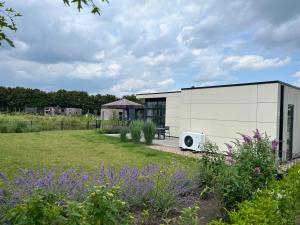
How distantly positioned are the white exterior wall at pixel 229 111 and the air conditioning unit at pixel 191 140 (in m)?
0.35

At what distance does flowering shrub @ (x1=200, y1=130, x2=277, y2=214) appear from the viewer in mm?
3951

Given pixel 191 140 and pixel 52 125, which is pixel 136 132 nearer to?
pixel 191 140

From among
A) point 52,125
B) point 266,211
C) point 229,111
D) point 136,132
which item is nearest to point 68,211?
point 266,211

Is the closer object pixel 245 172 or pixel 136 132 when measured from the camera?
pixel 245 172

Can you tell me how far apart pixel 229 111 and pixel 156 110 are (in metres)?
10.4

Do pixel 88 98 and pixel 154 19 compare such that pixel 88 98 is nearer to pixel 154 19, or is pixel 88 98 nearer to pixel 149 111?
pixel 149 111

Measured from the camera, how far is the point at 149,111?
22.3 m

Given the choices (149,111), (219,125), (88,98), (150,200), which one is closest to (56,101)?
(88,98)

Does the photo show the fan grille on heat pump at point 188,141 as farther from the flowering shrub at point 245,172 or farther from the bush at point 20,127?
the bush at point 20,127

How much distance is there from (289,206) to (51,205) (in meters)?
2.58

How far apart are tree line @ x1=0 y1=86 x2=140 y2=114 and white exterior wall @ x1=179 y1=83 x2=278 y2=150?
3267 cm

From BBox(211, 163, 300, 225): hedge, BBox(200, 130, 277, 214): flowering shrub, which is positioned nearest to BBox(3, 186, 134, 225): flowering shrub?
BBox(211, 163, 300, 225): hedge

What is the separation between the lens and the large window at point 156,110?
68.4 ft

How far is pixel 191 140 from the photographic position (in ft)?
41.1
